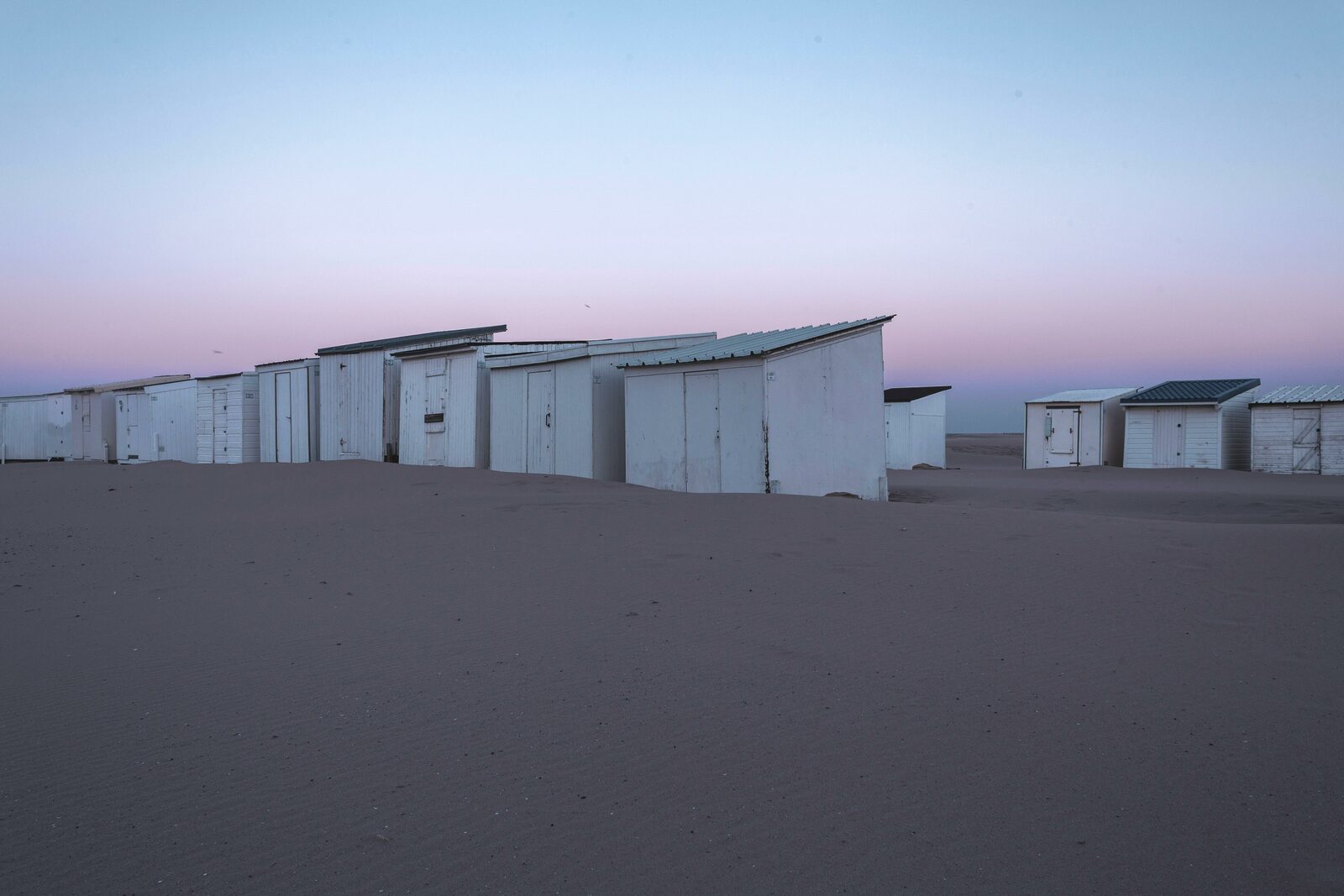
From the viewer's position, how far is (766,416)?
12859 millimetres

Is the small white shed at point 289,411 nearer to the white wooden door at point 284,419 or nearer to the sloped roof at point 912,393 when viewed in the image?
the white wooden door at point 284,419

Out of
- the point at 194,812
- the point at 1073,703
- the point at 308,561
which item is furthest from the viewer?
the point at 308,561

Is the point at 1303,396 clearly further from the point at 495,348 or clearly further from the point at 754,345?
the point at 495,348

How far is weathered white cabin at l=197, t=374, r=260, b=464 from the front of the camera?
80.6 ft

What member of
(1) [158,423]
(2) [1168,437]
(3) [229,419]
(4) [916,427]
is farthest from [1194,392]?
(1) [158,423]

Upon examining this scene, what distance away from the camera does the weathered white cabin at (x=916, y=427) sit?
32156 mm

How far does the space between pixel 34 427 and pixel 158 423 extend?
1100cm

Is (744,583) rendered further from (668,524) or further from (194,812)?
(194,812)

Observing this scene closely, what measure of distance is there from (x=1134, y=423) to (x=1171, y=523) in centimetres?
1957

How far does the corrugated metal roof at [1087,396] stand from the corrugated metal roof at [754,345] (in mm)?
17207

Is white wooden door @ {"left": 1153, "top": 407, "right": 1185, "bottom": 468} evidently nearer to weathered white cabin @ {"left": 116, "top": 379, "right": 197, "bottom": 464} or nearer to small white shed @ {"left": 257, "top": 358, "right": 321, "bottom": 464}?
small white shed @ {"left": 257, "top": 358, "right": 321, "bottom": 464}

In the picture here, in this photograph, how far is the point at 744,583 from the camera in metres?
6.68

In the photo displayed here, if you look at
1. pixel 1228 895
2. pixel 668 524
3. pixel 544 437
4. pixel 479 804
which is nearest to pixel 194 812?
pixel 479 804

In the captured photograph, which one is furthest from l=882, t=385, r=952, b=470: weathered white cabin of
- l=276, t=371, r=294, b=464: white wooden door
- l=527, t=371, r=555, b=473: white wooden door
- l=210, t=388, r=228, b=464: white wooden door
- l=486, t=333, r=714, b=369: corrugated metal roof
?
l=210, t=388, r=228, b=464: white wooden door
